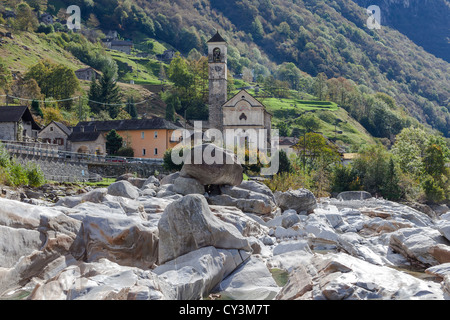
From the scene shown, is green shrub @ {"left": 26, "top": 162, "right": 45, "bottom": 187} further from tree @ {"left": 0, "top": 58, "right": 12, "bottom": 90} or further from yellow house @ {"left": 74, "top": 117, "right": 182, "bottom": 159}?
tree @ {"left": 0, "top": 58, "right": 12, "bottom": 90}

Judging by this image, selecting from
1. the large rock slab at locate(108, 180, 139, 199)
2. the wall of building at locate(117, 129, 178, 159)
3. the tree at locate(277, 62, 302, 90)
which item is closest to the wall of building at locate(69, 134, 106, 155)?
the wall of building at locate(117, 129, 178, 159)

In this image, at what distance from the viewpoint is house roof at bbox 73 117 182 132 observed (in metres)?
65.5

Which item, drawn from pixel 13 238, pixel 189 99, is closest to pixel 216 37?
pixel 189 99

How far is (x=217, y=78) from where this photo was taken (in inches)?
2936

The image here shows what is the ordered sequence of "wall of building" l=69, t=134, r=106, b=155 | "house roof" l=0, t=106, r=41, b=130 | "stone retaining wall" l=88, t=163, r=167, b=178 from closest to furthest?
"stone retaining wall" l=88, t=163, r=167, b=178
"house roof" l=0, t=106, r=41, b=130
"wall of building" l=69, t=134, r=106, b=155

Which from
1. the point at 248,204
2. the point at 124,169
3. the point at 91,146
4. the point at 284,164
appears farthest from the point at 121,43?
the point at 248,204

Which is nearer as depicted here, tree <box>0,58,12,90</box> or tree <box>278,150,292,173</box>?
tree <box>278,150,292,173</box>

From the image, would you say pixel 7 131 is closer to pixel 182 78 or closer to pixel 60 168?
pixel 60 168

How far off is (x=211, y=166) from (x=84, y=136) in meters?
41.2

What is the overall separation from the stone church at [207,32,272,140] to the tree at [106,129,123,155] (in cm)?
1496

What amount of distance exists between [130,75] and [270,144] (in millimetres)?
73679

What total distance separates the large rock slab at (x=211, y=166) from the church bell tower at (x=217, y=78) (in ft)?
160

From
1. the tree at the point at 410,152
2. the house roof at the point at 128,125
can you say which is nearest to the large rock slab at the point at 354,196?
the tree at the point at 410,152
